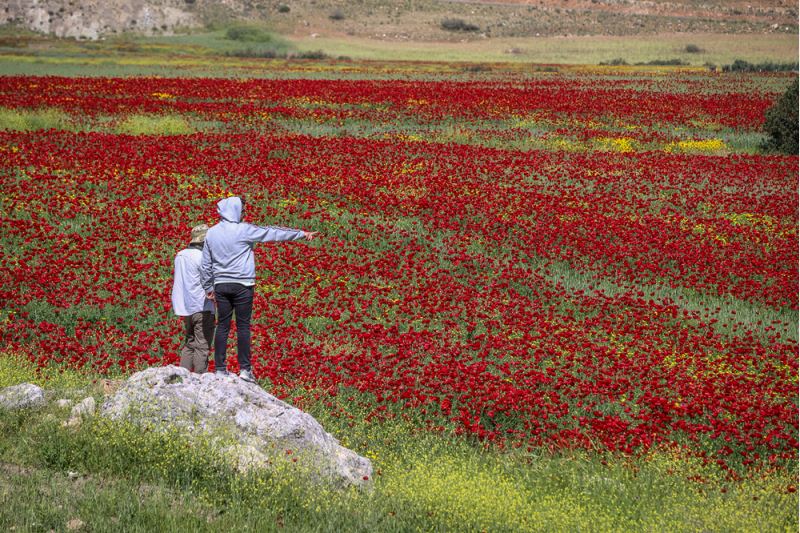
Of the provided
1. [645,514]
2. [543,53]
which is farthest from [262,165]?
[543,53]

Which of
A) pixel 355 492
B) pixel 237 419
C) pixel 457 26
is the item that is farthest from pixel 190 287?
pixel 457 26

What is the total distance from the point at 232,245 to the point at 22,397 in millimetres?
2545

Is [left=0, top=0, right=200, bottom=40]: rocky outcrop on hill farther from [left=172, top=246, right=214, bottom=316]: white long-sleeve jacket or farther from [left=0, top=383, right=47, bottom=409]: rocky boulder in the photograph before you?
[left=0, top=383, right=47, bottom=409]: rocky boulder

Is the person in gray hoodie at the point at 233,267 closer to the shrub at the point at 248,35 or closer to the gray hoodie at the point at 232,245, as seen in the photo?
the gray hoodie at the point at 232,245

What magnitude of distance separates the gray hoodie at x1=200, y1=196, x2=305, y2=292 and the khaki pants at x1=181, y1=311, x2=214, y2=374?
0.53 m

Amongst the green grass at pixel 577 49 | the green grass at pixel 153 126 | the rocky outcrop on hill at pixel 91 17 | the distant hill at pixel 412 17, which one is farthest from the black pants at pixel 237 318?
the distant hill at pixel 412 17

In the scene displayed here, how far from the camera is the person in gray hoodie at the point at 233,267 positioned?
9.15 meters

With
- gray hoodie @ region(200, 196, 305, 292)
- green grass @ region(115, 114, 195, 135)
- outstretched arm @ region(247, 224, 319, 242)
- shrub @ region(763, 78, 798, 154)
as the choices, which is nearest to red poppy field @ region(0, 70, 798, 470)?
green grass @ region(115, 114, 195, 135)

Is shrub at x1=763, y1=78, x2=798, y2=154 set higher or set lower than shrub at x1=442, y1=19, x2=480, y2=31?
lower

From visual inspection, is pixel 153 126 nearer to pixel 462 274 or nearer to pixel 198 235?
pixel 462 274

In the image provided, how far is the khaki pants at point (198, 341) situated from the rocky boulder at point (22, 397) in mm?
1909

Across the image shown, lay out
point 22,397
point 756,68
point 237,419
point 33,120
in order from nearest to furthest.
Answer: point 237,419, point 22,397, point 33,120, point 756,68

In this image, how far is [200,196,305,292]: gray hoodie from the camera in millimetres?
9133

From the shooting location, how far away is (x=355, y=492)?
6969 millimetres
